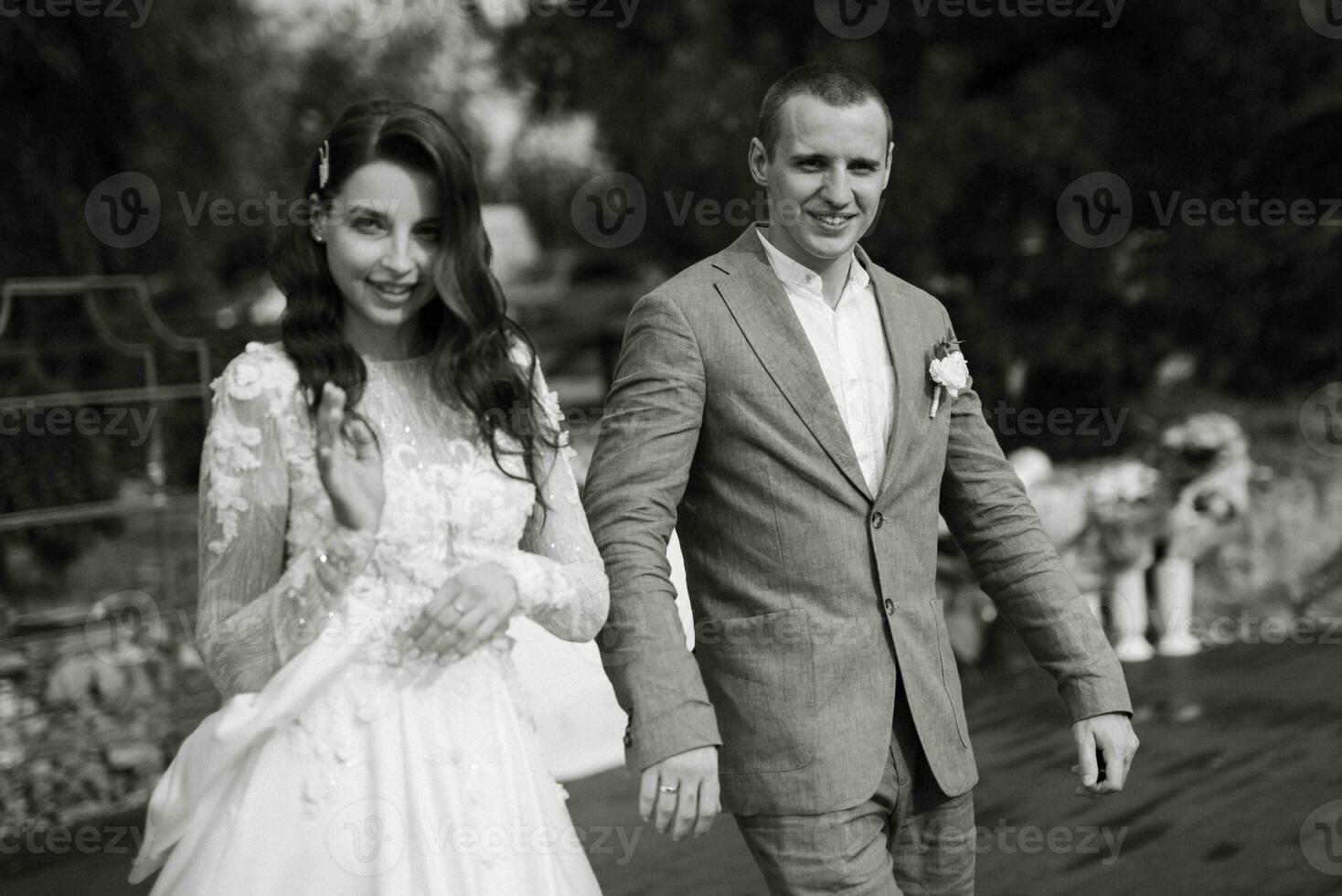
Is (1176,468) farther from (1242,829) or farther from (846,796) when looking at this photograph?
(846,796)

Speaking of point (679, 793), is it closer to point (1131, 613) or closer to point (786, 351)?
point (786, 351)

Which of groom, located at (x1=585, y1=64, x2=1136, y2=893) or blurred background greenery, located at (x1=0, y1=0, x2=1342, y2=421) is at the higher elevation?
blurred background greenery, located at (x1=0, y1=0, x2=1342, y2=421)

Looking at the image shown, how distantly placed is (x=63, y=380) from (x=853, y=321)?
5059 millimetres

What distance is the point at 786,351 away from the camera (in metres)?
2.30

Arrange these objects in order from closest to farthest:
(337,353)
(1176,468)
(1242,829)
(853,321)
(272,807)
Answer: (272,807) → (337,353) → (853,321) → (1242,829) → (1176,468)

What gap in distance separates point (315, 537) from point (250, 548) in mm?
97

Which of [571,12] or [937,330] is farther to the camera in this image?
[571,12]

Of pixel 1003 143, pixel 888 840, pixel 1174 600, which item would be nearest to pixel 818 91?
pixel 888 840

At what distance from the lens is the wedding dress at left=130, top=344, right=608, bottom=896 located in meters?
2.03

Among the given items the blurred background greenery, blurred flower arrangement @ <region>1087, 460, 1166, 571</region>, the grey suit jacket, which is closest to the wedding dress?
the grey suit jacket

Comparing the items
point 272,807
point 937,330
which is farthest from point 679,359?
point 272,807

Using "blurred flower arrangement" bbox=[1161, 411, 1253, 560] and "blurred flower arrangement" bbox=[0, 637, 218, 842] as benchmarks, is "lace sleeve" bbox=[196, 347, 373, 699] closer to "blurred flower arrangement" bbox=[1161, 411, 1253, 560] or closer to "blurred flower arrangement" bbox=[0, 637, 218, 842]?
"blurred flower arrangement" bbox=[0, 637, 218, 842]

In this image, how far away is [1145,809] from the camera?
4.72 metres

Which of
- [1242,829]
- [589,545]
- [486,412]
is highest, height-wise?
[486,412]
